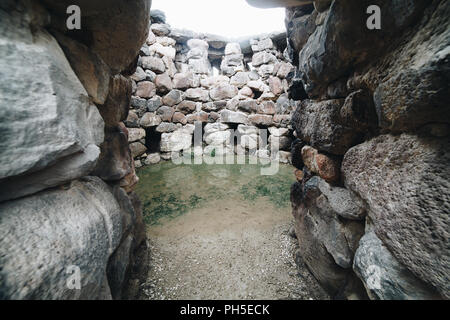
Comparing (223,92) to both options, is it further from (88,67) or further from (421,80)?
(421,80)

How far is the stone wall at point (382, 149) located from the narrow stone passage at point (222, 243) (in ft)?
1.36

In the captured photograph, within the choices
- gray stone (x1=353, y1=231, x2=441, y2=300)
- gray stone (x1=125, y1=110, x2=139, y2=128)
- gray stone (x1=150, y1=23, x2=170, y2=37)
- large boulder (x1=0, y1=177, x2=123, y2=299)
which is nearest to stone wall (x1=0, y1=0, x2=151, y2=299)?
large boulder (x1=0, y1=177, x2=123, y2=299)

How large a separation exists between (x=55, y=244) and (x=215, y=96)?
21.0ft

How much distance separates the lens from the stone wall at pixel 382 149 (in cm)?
69

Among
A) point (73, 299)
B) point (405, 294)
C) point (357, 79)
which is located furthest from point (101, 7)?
point (405, 294)

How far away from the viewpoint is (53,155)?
763 mm

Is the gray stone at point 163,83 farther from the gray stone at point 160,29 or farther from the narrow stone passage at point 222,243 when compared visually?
the narrow stone passage at point 222,243

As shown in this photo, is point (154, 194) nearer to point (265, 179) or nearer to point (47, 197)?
point (265, 179)

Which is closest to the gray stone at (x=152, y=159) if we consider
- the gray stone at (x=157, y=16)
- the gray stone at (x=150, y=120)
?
the gray stone at (x=150, y=120)

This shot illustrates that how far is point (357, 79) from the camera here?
3.64 ft

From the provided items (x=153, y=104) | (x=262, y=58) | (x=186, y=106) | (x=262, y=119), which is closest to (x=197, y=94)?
(x=186, y=106)

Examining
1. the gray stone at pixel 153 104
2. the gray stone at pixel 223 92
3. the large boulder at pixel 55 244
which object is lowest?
the large boulder at pixel 55 244
